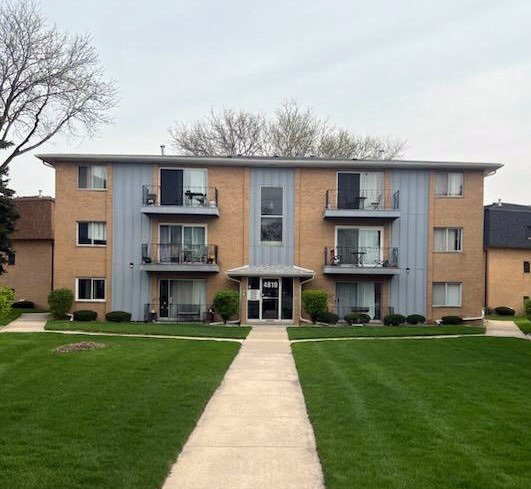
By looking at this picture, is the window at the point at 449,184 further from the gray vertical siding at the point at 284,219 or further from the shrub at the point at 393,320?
the gray vertical siding at the point at 284,219

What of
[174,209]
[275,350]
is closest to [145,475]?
[275,350]

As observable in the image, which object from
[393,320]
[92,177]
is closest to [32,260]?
[92,177]

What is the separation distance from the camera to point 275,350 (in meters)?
16.7

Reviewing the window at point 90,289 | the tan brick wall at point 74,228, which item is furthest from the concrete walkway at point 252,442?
the tan brick wall at point 74,228

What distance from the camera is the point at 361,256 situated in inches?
1115

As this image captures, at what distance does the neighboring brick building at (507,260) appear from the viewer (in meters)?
39.2

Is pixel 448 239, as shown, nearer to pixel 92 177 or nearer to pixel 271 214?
pixel 271 214

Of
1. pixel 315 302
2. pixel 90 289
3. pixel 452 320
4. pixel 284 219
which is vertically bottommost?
pixel 452 320

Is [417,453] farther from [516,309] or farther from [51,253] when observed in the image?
[516,309]

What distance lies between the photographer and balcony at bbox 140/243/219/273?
2700cm

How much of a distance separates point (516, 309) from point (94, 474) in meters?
38.7

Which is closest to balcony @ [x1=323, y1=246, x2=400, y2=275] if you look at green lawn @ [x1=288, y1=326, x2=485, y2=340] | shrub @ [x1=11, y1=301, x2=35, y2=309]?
green lawn @ [x1=288, y1=326, x2=485, y2=340]

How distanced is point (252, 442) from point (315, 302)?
19.8 metres

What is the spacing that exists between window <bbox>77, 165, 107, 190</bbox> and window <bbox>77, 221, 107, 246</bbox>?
181 cm
